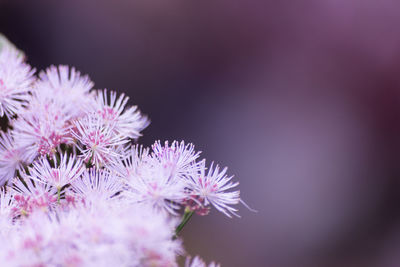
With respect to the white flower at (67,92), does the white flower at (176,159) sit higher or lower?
lower

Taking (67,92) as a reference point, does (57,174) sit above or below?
below

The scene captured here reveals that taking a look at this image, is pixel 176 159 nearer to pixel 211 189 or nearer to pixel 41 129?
pixel 211 189

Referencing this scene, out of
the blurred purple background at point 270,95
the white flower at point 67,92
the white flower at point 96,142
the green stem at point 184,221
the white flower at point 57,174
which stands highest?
the blurred purple background at point 270,95

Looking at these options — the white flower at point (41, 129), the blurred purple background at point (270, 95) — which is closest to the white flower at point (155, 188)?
the white flower at point (41, 129)

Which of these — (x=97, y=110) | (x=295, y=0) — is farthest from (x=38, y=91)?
(x=295, y=0)

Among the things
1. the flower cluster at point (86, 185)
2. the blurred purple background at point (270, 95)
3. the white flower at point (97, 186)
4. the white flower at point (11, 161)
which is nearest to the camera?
the flower cluster at point (86, 185)

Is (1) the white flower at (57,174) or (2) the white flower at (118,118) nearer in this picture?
(1) the white flower at (57,174)

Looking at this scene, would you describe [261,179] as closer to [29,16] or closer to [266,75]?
[266,75]

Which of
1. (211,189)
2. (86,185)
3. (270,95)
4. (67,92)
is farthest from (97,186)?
(270,95)

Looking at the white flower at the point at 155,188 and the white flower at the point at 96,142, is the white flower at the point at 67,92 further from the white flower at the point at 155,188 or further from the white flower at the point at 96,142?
the white flower at the point at 155,188
